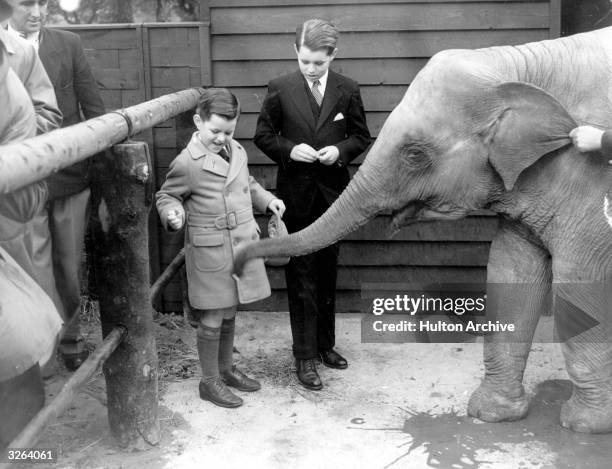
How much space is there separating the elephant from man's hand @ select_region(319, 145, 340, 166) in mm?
649

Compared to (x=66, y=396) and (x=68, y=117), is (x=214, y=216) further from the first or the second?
(x=66, y=396)

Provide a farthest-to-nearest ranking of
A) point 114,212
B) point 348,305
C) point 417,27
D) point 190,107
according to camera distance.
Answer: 1. point 348,305
2. point 417,27
3. point 190,107
4. point 114,212

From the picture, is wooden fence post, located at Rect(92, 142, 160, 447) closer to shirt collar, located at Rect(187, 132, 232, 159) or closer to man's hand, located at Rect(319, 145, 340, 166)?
shirt collar, located at Rect(187, 132, 232, 159)

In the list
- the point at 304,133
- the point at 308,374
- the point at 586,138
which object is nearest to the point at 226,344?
the point at 308,374

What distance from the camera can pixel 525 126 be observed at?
12.3 ft

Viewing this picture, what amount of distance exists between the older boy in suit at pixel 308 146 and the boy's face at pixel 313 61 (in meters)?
0.01

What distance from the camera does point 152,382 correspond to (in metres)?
3.96

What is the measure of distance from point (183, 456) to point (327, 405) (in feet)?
2.94

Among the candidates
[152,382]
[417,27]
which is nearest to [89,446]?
[152,382]

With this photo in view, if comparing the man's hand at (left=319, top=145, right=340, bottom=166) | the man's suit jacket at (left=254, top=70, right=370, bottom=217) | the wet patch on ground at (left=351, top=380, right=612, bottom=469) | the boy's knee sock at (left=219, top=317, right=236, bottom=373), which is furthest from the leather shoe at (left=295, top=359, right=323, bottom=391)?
the man's hand at (left=319, top=145, right=340, bottom=166)

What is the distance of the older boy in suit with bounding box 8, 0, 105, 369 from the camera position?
4359mm

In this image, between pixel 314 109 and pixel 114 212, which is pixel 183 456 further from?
pixel 314 109

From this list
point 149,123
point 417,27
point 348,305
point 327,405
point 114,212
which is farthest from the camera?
point 348,305

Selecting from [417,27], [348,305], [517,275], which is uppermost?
[417,27]
